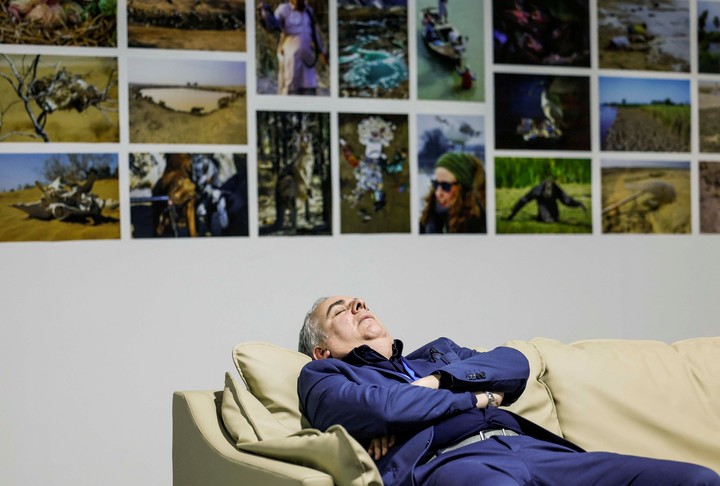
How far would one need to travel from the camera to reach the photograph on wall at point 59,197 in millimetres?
4219

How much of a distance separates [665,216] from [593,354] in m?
1.88

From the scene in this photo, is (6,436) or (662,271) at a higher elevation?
(662,271)

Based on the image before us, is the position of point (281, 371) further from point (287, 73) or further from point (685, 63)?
point (685, 63)

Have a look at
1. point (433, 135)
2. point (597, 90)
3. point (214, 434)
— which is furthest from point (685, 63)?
point (214, 434)

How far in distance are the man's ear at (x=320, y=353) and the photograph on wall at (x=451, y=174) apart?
159cm

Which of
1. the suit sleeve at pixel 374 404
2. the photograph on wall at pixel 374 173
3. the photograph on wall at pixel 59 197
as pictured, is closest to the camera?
the suit sleeve at pixel 374 404

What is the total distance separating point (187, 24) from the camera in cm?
446

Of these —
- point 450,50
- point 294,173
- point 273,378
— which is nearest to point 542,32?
point 450,50

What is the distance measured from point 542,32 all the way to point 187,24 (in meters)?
1.75

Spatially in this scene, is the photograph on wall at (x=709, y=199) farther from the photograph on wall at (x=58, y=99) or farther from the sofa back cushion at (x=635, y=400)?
the photograph on wall at (x=58, y=99)

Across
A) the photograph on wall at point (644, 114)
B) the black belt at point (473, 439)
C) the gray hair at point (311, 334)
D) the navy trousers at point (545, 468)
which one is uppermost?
the photograph on wall at point (644, 114)

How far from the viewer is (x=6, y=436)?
4.18 m

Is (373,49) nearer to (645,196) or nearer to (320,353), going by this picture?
(645,196)

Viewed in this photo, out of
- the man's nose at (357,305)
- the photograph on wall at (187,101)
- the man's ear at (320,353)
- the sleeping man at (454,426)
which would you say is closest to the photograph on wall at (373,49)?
the photograph on wall at (187,101)
